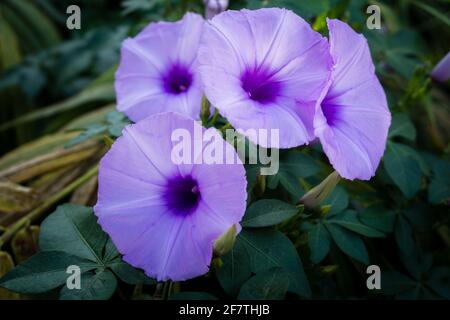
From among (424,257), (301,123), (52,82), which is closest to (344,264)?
(424,257)

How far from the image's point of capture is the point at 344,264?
1.16 m

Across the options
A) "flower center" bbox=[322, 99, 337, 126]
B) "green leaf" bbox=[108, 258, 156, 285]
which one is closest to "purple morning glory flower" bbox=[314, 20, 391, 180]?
"flower center" bbox=[322, 99, 337, 126]

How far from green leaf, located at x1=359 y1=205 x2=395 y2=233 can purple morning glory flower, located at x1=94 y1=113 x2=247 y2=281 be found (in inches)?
17.0

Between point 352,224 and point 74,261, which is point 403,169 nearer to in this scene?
point 352,224

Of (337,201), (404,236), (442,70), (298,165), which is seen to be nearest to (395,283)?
(404,236)

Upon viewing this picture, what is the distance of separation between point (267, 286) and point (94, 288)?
277 mm

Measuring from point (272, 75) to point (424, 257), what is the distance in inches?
23.3

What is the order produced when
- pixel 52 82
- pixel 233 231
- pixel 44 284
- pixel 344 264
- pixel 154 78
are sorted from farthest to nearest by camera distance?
pixel 52 82 → pixel 344 264 → pixel 154 78 → pixel 44 284 → pixel 233 231

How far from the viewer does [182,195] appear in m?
0.75

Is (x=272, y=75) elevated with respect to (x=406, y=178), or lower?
elevated

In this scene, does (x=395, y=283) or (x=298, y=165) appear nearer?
(x=298, y=165)

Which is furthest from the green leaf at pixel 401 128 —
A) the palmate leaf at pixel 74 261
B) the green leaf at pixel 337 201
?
the palmate leaf at pixel 74 261

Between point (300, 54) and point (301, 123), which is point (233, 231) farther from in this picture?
point (300, 54)

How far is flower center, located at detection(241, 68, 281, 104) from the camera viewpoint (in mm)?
777
